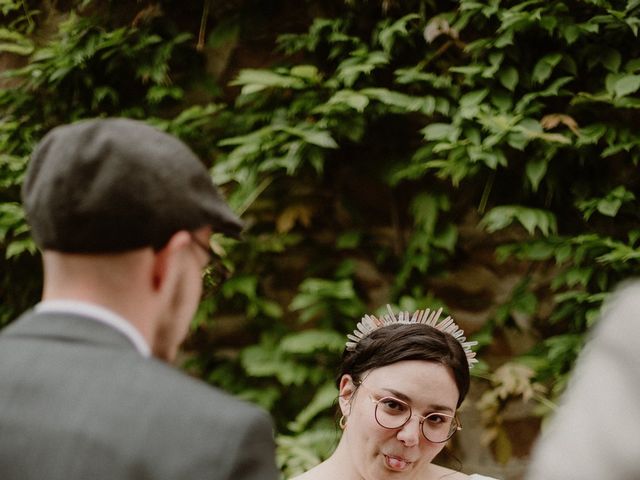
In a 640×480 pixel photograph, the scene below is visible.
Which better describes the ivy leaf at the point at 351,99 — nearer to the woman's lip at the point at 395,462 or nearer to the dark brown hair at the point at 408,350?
the dark brown hair at the point at 408,350

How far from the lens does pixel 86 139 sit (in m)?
1.02

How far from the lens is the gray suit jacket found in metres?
0.89

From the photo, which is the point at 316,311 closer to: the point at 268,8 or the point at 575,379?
the point at 268,8

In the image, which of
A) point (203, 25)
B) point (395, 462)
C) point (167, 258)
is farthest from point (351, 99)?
point (167, 258)

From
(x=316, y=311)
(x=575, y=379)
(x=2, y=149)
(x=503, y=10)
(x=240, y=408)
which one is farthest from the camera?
(x=2, y=149)

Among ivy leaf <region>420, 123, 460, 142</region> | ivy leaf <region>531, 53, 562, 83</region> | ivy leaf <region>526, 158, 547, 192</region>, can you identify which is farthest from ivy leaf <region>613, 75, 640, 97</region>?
ivy leaf <region>420, 123, 460, 142</region>

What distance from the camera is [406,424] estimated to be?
2.10m

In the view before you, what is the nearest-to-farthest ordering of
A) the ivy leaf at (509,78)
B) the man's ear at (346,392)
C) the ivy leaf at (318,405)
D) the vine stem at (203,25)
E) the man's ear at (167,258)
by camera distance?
the man's ear at (167,258)
the man's ear at (346,392)
the ivy leaf at (509,78)
the ivy leaf at (318,405)
the vine stem at (203,25)

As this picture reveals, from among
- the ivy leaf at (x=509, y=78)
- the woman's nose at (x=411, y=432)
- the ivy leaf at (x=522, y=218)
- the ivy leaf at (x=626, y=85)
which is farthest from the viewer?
the ivy leaf at (x=509, y=78)

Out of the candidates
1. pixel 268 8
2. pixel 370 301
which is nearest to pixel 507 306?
pixel 370 301

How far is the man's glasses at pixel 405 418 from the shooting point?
211 cm

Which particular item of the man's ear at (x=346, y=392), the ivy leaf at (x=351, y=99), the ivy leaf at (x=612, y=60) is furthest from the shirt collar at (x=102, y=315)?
the ivy leaf at (x=612, y=60)

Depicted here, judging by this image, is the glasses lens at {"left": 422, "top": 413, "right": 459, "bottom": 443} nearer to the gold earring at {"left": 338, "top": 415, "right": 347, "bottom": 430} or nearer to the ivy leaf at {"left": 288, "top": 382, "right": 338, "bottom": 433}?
the gold earring at {"left": 338, "top": 415, "right": 347, "bottom": 430}

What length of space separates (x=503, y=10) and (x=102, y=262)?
283 centimetres
